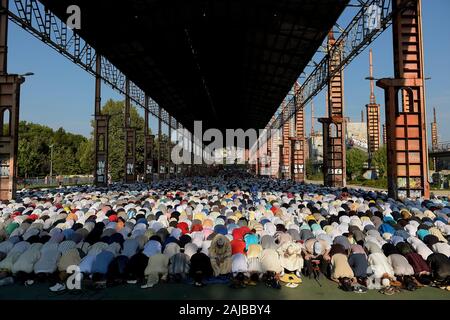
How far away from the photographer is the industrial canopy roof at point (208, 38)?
1030 inches

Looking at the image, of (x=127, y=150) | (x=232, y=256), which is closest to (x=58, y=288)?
(x=232, y=256)

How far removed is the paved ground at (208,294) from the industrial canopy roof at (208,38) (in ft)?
67.6

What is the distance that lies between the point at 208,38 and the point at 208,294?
27.8m

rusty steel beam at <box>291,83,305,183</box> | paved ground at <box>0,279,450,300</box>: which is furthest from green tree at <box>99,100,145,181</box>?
paved ground at <box>0,279,450,300</box>

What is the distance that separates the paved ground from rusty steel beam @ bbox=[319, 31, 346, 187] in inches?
1023

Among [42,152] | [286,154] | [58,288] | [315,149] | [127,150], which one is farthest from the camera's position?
[315,149]

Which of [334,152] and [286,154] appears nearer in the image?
[334,152]

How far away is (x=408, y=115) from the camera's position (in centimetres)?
2130

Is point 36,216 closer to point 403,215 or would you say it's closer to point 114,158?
point 403,215

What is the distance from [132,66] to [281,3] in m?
19.6

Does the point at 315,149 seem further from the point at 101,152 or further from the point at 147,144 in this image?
the point at 101,152

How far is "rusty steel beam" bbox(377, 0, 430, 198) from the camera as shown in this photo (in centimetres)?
2095

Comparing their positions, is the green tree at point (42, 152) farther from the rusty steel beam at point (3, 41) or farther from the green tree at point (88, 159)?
the rusty steel beam at point (3, 41)
